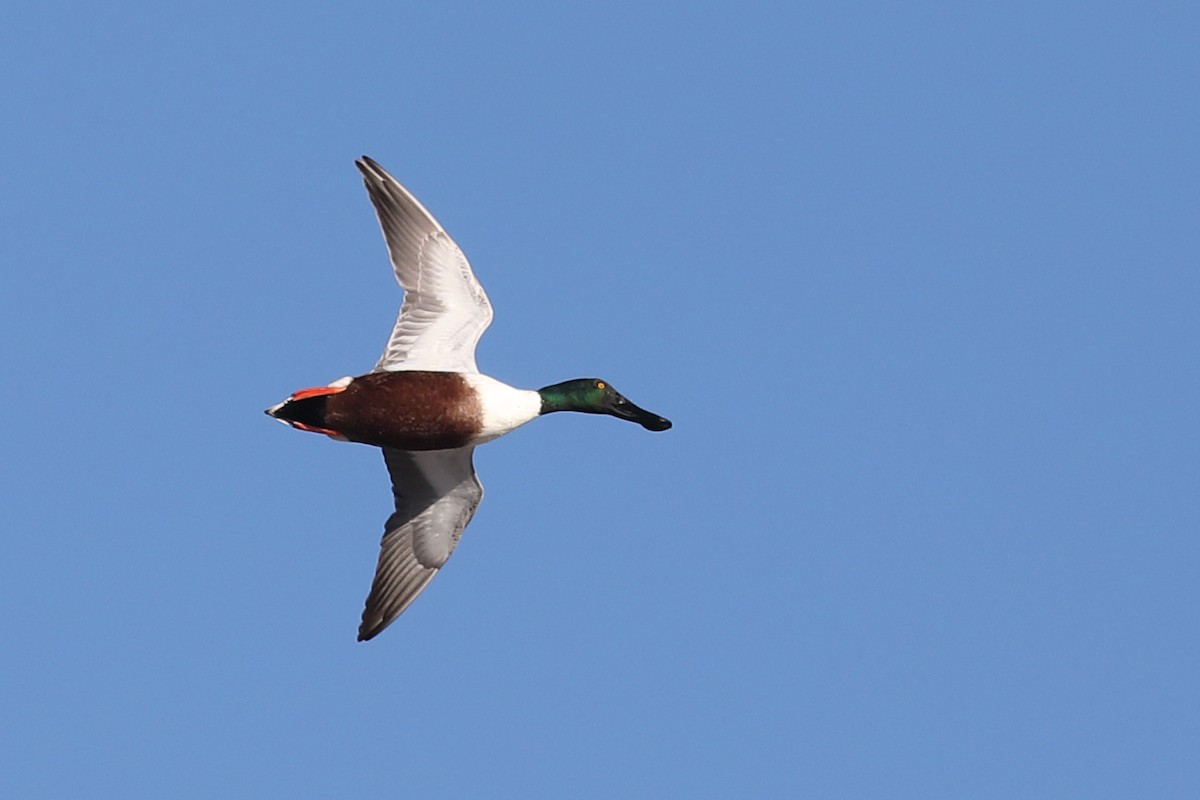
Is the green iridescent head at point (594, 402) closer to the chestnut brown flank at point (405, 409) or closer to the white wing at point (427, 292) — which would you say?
the white wing at point (427, 292)

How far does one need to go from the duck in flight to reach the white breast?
11mm

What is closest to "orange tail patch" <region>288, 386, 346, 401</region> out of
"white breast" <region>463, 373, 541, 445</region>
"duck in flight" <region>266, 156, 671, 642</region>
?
"duck in flight" <region>266, 156, 671, 642</region>

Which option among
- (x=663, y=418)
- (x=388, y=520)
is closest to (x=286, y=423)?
(x=388, y=520)

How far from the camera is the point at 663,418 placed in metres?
14.6

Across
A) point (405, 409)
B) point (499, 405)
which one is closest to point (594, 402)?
point (499, 405)

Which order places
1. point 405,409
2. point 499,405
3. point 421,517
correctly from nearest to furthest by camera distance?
point 405,409 → point 499,405 → point 421,517

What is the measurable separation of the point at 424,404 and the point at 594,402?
5.22 feet

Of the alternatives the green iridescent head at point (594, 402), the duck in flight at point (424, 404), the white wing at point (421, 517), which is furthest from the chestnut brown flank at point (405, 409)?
the white wing at point (421, 517)

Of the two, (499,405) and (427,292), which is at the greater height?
(427,292)

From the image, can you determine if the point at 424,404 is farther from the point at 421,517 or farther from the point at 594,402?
the point at 421,517

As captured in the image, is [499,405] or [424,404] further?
[499,405]

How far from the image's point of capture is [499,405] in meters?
13.7

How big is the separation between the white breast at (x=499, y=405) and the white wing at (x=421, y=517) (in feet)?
3.06

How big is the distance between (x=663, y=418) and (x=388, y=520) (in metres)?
2.46
